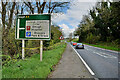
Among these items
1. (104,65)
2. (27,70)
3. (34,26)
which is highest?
(34,26)

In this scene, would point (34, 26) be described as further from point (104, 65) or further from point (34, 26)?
point (104, 65)

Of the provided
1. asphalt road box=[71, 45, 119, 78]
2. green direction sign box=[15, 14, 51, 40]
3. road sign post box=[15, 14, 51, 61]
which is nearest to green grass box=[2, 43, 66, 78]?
road sign post box=[15, 14, 51, 61]

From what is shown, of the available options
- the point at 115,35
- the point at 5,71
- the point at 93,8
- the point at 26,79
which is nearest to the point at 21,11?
the point at 5,71

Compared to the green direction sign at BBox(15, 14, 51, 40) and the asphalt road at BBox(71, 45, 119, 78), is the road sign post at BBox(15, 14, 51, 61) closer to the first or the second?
the green direction sign at BBox(15, 14, 51, 40)

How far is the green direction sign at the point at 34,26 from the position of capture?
8.59 metres

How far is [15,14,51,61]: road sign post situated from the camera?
859 centimetres

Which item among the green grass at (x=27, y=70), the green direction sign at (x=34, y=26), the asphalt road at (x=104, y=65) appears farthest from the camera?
the green direction sign at (x=34, y=26)

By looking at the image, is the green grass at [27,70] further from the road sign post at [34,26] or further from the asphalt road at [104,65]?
the asphalt road at [104,65]

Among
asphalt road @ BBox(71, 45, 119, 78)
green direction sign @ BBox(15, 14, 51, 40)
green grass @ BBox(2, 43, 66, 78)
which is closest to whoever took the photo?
green grass @ BBox(2, 43, 66, 78)

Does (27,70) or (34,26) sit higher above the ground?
(34,26)

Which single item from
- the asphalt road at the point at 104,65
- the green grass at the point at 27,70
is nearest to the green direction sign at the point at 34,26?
the green grass at the point at 27,70

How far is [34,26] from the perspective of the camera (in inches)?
339

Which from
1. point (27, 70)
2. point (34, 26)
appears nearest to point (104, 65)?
Answer: point (27, 70)

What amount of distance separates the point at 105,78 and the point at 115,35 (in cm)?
3761
